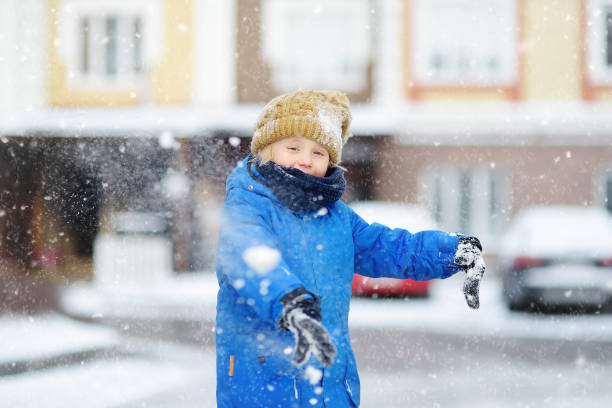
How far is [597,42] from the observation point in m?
3.21

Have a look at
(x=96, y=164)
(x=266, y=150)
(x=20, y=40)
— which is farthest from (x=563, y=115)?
(x=20, y=40)

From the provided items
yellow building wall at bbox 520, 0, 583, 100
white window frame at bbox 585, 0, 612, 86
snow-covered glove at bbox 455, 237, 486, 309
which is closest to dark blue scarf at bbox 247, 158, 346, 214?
snow-covered glove at bbox 455, 237, 486, 309

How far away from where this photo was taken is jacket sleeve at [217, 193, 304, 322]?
1.50m

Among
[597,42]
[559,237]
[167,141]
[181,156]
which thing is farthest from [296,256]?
[559,237]

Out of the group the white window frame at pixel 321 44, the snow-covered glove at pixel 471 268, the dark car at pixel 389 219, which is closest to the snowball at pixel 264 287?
the snow-covered glove at pixel 471 268

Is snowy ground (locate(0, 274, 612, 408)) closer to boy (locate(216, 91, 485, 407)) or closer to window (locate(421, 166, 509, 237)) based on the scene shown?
window (locate(421, 166, 509, 237))

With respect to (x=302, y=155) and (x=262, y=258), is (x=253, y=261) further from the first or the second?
(x=302, y=155)

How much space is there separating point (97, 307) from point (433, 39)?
896 centimetres

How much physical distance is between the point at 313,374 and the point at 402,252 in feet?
1.42

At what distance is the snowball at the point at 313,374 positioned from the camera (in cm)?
169

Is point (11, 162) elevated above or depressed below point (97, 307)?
above

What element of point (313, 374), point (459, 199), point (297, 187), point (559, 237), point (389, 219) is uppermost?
point (297, 187)

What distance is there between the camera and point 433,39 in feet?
35.7

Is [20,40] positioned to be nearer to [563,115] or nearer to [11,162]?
[11,162]
